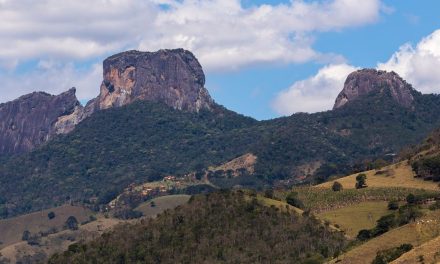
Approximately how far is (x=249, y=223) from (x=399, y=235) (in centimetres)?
5437

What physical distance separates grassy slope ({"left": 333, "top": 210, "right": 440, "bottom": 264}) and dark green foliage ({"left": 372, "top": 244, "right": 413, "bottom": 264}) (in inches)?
136

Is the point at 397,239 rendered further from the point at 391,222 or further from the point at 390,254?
the point at 391,222

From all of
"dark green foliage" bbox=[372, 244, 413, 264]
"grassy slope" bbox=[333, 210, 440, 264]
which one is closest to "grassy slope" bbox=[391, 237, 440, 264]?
"dark green foliage" bbox=[372, 244, 413, 264]

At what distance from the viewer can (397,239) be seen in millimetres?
149750

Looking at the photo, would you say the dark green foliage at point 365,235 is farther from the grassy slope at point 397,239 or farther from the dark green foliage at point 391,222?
the grassy slope at point 397,239

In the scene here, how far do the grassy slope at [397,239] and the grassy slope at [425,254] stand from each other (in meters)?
17.1

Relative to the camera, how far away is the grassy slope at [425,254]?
4742 inches

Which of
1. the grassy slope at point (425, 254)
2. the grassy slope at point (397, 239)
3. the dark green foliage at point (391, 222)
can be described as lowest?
the grassy slope at point (425, 254)

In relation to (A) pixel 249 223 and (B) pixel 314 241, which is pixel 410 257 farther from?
(A) pixel 249 223

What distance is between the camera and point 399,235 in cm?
15162

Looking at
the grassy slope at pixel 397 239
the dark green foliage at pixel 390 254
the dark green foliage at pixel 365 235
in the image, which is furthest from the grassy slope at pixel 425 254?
the dark green foliage at pixel 365 235

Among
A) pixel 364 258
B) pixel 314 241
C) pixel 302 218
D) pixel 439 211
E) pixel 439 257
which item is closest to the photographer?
pixel 439 257

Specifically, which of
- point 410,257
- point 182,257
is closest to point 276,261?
point 182,257

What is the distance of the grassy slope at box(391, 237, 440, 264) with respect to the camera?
12044 cm
